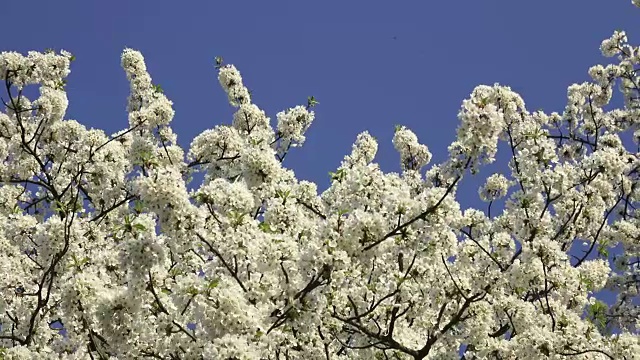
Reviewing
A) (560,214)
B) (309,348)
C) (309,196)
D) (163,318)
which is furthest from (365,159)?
(163,318)

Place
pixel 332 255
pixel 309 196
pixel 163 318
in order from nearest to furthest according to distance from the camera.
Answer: pixel 332 255 < pixel 163 318 < pixel 309 196

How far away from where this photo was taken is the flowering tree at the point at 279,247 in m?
8.40

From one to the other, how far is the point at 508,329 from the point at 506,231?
2.54 m

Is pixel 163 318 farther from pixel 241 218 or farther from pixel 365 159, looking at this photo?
pixel 365 159

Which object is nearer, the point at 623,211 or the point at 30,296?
the point at 30,296

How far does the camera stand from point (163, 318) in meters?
8.91

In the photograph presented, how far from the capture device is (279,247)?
29.8 ft

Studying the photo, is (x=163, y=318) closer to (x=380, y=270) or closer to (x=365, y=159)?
(x=380, y=270)

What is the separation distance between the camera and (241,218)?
8.95 metres

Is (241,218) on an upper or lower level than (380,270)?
lower

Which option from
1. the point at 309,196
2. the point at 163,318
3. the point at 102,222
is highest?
the point at 309,196

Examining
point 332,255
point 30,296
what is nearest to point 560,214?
point 332,255

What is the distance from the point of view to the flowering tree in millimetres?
8398

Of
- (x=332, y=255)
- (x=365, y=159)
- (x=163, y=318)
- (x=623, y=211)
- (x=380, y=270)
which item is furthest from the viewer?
(x=623, y=211)
